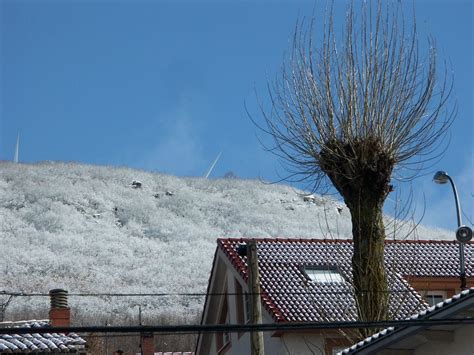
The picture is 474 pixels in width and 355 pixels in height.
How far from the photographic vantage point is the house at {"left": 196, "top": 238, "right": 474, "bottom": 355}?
2555cm

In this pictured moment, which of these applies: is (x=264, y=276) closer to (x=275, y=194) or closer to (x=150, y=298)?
(x=150, y=298)

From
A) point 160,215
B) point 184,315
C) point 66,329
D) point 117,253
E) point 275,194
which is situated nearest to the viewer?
point 66,329

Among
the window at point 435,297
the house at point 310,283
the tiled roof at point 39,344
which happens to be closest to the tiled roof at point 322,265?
the house at point 310,283

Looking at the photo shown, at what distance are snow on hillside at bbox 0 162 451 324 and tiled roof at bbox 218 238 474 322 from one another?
255ft

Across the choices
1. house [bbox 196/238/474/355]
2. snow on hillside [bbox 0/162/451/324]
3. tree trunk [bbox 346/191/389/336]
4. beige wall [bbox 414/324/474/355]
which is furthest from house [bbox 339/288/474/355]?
snow on hillside [bbox 0/162/451/324]

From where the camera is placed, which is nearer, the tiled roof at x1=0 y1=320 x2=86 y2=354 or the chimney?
the tiled roof at x1=0 y1=320 x2=86 y2=354

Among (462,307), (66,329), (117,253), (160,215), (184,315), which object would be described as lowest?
(66,329)

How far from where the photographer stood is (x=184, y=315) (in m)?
109

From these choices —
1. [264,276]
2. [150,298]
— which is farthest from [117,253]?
[264,276]

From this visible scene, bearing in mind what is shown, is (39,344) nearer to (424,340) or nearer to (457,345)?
(424,340)

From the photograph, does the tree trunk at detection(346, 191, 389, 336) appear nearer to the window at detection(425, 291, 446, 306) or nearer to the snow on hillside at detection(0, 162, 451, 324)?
the window at detection(425, 291, 446, 306)

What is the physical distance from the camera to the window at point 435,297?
92.7 feet

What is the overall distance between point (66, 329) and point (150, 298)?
360 ft

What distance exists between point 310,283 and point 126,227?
478 ft
